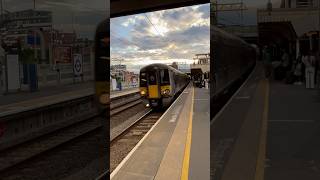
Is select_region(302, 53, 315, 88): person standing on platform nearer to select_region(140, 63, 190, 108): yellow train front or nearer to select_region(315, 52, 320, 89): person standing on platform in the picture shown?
select_region(315, 52, 320, 89): person standing on platform

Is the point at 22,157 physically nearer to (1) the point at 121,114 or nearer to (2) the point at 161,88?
(2) the point at 161,88

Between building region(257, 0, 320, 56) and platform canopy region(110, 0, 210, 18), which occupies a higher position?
platform canopy region(110, 0, 210, 18)

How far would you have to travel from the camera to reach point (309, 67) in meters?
2.18

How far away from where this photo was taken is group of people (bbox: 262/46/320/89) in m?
2.18

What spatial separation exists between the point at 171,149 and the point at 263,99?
2.80 meters

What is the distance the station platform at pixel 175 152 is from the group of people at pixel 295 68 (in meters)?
1.25

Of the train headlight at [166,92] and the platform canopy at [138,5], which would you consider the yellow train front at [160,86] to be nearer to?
the train headlight at [166,92]

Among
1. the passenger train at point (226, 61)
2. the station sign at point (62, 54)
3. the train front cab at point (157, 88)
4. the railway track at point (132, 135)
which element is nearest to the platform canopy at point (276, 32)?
the passenger train at point (226, 61)

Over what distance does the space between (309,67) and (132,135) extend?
5782mm

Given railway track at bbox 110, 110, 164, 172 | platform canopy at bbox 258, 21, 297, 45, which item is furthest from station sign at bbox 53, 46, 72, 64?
railway track at bbox 110, 110, 164, 172

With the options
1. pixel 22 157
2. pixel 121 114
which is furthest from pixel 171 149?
pixel 121 114

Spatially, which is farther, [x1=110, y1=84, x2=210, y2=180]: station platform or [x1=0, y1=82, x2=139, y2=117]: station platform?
[x1=110, y1=84, x2=210, y2=180]: station platform

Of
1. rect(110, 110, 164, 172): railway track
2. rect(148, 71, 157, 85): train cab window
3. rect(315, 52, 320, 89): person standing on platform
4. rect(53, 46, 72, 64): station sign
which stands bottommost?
rect(110, 110, 164, 172): railway track

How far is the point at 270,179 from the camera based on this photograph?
2.38 m
